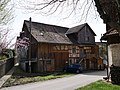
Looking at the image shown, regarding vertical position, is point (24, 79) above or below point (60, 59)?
below

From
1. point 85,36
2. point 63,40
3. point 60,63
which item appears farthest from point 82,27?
point 60,63

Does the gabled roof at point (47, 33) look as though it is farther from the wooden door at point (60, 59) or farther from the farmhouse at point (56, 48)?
the wooden door at point (60, 59)

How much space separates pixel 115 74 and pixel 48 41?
21.9 metres

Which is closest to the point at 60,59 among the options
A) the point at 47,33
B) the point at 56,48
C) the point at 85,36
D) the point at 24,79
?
the point at 56,48

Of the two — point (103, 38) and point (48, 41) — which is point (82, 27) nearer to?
point (48, 41)

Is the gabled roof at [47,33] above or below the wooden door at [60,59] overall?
above

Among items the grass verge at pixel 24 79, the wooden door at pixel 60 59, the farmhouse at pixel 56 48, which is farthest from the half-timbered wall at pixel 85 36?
the grass verge at pixel 24 79

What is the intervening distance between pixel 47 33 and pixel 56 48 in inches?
145

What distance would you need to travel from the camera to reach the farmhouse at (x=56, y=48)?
35.9 m

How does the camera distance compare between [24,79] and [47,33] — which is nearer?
[24,79]

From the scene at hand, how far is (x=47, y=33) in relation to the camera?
3972 cm

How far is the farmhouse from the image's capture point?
35906 millimetres

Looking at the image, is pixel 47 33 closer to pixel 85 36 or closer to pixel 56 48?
pixel 56 48

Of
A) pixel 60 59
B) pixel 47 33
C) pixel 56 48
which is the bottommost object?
pixel 60 59
